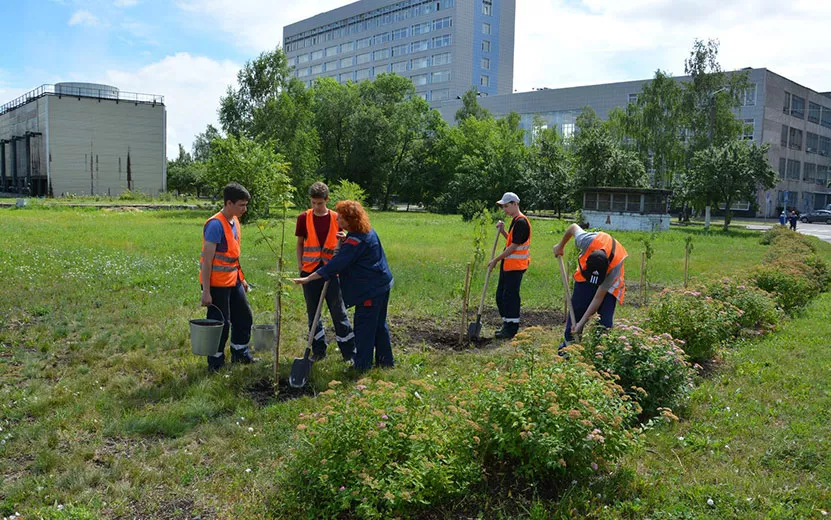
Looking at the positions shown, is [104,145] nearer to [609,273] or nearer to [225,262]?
[225,262]

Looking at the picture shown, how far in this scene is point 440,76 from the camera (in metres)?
93.1

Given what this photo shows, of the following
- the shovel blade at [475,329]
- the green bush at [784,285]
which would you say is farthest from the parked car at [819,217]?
the shovel blade at [475,329]

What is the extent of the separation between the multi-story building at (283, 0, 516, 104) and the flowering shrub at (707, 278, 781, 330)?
279 feet

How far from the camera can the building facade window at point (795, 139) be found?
6794 centimetres

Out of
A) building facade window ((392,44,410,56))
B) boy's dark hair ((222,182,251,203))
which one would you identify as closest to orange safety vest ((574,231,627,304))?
boy's dark hair ((222,182,251,203))

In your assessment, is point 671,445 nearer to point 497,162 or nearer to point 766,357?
point 766,357

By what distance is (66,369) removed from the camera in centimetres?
646

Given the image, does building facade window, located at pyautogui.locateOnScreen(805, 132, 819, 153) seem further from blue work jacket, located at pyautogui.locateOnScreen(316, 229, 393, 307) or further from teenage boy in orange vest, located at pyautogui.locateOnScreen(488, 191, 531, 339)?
blue work jacket, located at pyautogui.locateOnScreen(316, 229, 393, 307)

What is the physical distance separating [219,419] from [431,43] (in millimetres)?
95524

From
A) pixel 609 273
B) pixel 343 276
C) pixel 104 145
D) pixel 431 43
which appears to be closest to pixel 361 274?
pixel 343 276

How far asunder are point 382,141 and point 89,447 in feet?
160

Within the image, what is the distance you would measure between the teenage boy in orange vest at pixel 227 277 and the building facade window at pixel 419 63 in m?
93.5

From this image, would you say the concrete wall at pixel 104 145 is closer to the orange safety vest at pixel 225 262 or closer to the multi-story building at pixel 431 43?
the multi-story building at pixel 431 43

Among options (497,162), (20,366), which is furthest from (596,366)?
(497,162)
